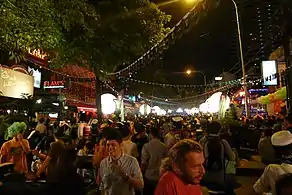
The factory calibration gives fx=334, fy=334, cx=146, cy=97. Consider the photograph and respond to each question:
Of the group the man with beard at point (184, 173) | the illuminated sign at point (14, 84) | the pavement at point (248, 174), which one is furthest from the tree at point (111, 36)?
the man with beard at point (184, 173)

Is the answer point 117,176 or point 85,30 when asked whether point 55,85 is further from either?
point 117,176

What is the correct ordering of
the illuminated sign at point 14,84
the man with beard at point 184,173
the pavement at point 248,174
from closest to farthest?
the man with beard at point 184,173, the pavement at point 248,174, the illuminated sign at point 14,84

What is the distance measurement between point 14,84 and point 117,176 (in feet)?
34.2

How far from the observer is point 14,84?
43.1 feet

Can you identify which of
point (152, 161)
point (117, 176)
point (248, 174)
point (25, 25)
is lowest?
point (248, 174)

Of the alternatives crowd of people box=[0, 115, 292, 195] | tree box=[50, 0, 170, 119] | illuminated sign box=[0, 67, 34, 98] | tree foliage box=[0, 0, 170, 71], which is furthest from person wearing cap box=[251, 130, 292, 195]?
Result: illuminated sign box=[0, 67, 34, 98]

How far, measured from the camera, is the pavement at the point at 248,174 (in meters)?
10.1

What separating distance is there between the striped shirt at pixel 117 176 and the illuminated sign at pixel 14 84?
8.98 m

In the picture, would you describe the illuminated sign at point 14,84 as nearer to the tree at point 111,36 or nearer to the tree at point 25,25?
the tree at point 111,36

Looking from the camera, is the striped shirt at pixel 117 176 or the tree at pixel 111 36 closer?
the striped shirt at pixel 117 176

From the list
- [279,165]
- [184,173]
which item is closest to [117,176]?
[184,173]

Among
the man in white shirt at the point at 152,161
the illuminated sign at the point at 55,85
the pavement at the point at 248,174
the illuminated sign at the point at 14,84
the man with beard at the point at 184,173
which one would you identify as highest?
the illuminated sign at the point at 55,85

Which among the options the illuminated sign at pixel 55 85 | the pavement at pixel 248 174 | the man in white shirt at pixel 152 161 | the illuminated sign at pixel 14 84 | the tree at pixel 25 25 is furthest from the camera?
the illuminated sign at pixel 55 85

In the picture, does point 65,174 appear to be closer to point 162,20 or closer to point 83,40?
point 83,40
